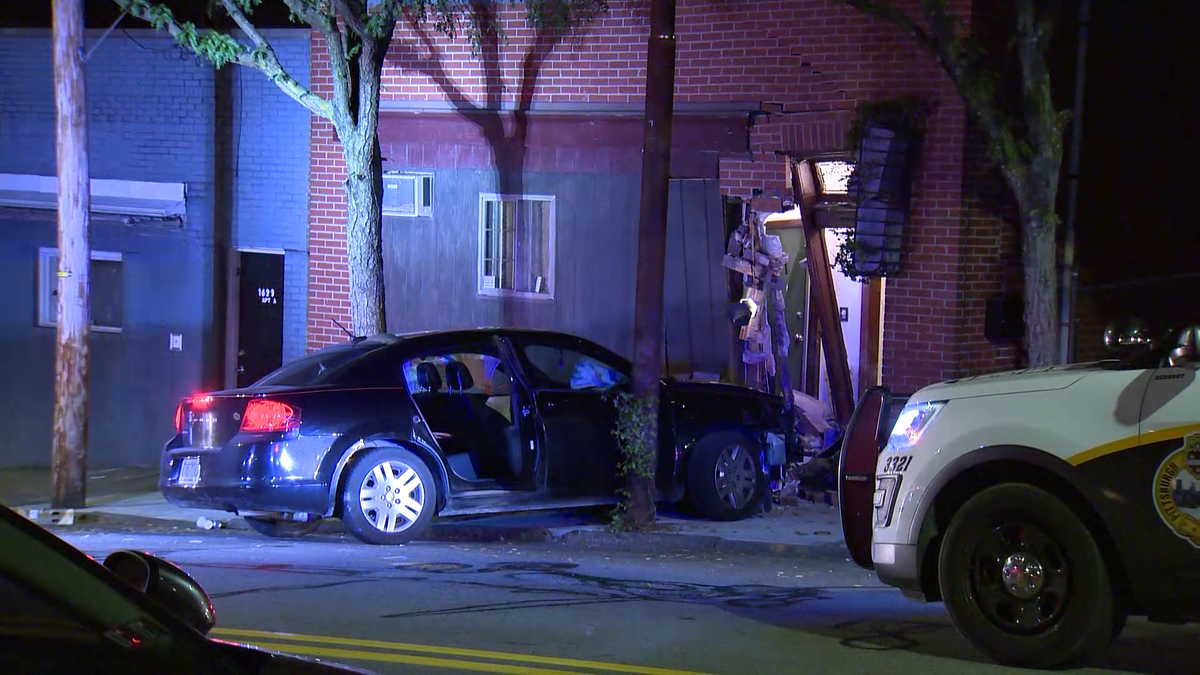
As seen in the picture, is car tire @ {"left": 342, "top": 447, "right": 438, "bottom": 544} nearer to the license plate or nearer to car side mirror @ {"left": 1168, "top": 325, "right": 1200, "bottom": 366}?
the license plate

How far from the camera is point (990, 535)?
20.1 ft

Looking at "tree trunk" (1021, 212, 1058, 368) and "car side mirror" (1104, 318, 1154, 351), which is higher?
"tree trunk" (1021, 212, 1058, 368)

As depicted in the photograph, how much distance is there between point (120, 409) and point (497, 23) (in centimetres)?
671

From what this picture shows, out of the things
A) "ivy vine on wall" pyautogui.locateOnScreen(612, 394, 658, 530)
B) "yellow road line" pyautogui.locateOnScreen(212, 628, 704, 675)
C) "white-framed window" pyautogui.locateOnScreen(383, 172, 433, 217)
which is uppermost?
"white-framed window" pyautogui.locateOnScreen(383, 172, 433, 217)

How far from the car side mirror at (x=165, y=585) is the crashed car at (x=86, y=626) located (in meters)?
0.03

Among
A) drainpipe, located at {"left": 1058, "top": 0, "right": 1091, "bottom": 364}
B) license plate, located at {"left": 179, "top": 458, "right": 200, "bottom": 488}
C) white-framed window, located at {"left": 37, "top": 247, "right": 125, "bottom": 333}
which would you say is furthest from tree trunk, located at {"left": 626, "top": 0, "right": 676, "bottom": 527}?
white-framed window, located at {"left": 37, "top": 247, "right": 125, "bottom": 333}

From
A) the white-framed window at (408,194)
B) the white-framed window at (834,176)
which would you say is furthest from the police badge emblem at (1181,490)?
the white-framed window at (408,194)

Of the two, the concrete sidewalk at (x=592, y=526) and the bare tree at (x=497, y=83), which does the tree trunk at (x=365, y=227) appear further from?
the concrete sidewalk at (x=592, y=526)

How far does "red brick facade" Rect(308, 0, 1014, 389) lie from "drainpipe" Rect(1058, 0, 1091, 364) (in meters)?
0.58

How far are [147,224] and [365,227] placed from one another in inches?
186

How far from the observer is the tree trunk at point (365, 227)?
1236 cm

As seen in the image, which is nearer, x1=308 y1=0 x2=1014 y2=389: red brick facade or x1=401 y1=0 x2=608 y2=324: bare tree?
x1=308 y1=0 x2=1014 y2=389: red brick facade

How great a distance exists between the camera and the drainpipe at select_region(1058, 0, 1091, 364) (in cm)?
1135

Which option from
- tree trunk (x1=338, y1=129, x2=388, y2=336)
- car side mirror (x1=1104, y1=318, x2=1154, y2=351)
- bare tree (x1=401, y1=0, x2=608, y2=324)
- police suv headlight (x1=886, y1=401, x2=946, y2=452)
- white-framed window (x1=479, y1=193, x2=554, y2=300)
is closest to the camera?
police suv headlight (x1=886, y1=401, x2=946, y2=452)
